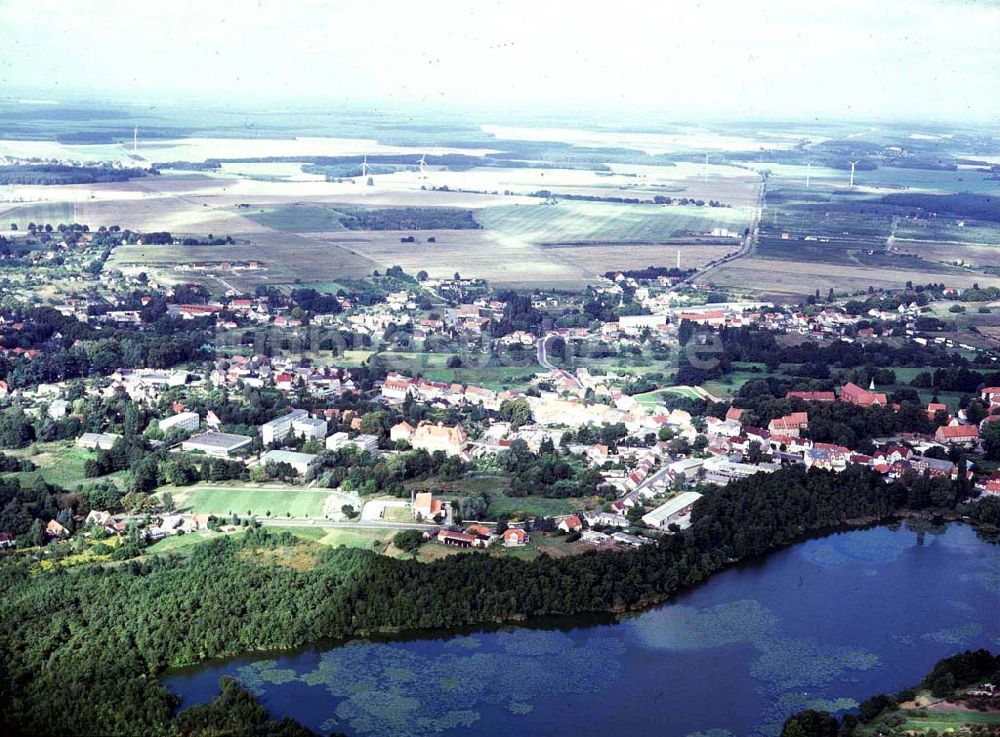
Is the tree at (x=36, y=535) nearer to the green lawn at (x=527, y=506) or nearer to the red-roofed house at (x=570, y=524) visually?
the green lawn at (x=527, y=506)

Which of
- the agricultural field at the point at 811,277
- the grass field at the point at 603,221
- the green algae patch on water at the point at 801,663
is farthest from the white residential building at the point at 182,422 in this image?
the grass field at the point at 603,221

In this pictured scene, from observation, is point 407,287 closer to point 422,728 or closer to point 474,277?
point 474,277

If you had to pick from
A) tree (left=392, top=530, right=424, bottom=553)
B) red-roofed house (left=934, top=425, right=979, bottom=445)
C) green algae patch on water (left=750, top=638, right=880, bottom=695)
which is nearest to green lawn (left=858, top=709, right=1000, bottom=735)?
green algae patch on water (left=750, top=638, right=880, bottom=695)

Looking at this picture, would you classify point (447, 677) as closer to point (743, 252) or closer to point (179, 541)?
point (179, 541)

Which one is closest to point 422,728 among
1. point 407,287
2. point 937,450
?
point 937,450

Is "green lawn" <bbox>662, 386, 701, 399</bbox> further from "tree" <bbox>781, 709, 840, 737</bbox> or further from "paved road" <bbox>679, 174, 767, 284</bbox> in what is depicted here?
"tree" <bbox>781, 709, 840, 737</bbox>

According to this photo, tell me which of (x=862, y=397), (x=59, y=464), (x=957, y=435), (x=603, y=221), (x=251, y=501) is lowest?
(x=59, y=464)

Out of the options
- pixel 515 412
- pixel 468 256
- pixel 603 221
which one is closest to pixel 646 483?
pixel 515 412
